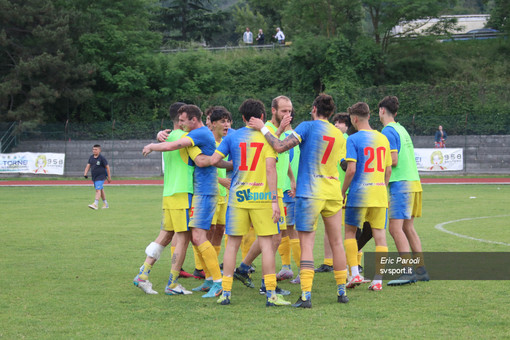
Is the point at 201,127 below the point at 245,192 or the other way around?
the other way around

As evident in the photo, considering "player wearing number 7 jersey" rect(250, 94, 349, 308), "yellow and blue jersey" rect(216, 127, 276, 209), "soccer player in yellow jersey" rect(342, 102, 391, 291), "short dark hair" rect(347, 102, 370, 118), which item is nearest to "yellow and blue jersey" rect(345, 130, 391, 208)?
Answer: "soccer player in yellow jersey" rect(342, 102, 391, 291)

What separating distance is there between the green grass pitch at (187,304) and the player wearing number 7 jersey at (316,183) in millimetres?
475

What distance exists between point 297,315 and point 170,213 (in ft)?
6.99

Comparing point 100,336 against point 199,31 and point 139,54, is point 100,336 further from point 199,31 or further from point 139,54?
point 199,31

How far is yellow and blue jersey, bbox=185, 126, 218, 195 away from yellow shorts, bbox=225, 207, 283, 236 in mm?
620

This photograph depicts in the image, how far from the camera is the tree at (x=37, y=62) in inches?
1597

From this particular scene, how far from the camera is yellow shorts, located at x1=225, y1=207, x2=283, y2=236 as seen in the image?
23.4ft

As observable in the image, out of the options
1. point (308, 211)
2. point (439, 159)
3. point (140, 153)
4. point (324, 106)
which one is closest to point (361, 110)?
point (324, 106)

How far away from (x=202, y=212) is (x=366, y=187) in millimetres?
2002

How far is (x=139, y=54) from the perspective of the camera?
153 feet

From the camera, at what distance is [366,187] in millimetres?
7918

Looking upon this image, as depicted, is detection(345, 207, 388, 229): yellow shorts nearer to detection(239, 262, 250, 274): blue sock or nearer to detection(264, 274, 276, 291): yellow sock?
detection(239, 262, 250, 274): blue sock

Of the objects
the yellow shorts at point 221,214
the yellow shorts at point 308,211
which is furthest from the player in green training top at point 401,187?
the yellow shorts at point 221,214

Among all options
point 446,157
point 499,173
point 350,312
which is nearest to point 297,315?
point 350,312
